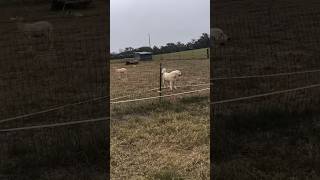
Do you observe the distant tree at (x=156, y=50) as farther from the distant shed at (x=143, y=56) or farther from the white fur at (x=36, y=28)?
the white fur at (x=36, y=28)

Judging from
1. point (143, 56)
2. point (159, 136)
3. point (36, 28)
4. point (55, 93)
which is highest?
point (36, 28)

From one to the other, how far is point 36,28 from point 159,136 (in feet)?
2.94

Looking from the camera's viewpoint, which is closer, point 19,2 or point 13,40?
point 19,2

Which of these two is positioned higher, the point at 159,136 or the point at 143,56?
the point at 143,56

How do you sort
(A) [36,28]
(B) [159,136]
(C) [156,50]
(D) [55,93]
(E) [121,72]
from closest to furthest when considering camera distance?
(A) [36,28], (D) [55,93], (B) [159,136], (C) [156,50], (E) [121,72]

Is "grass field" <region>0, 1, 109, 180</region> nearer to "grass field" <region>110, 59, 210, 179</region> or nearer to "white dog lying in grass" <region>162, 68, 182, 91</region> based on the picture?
"grass field" <region>110, 59, 210, 179</region>

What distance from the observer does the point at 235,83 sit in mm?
2992

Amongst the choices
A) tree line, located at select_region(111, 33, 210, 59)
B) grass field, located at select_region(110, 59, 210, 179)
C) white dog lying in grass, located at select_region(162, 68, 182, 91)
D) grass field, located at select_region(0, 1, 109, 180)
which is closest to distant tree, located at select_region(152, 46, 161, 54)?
tree line, located at select_region(111, 33, 210, 59)

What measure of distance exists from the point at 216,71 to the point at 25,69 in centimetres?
112

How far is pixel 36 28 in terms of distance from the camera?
91.4 inches

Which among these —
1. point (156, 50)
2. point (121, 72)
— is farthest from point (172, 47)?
point (121, 72)

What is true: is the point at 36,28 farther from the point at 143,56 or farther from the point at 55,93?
the point at 143,56

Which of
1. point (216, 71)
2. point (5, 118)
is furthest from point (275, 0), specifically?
point (5, 118)

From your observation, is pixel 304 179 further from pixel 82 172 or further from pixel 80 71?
pixel 80 71
